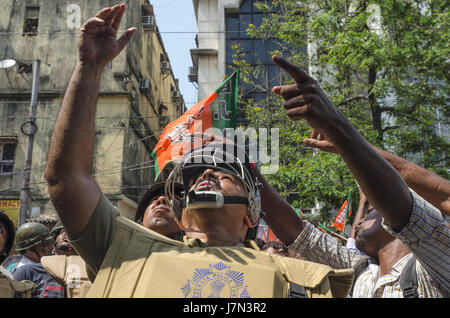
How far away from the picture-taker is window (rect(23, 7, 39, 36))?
67.2ft

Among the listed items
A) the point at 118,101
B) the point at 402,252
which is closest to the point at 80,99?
the point at 402,252

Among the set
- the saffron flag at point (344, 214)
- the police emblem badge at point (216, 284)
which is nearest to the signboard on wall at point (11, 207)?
the saffron flag at point (344, 214)

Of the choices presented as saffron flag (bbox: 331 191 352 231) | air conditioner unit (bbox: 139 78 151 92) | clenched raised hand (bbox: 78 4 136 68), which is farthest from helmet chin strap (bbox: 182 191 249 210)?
air conditioner unit (bbox: 139 78 151 92)

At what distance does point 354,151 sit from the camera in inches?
67.6

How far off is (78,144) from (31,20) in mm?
21739

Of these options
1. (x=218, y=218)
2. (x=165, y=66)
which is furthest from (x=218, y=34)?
(x=218, y=218)

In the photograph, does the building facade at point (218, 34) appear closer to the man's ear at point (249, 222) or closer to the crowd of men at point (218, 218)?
the man's ear at point (249, 222)

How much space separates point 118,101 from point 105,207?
18716 millimetres

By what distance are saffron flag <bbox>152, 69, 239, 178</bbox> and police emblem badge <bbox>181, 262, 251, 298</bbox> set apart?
4.73m

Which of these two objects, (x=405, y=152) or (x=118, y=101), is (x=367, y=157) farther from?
(x=118, y=101)

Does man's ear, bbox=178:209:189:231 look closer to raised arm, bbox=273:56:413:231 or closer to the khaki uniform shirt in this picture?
the khaki uniform shirt

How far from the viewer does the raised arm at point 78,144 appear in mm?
1736

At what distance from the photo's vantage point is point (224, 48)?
2222 cm

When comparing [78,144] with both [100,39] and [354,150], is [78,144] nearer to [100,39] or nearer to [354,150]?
[100,39]
